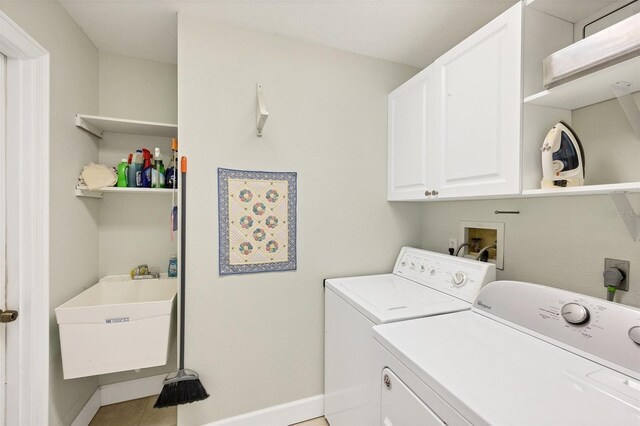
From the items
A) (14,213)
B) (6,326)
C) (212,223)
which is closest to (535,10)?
(212,223)

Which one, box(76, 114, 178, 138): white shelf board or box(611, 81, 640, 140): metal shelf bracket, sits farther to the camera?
box(76, 114, 178, 138): white shelf board

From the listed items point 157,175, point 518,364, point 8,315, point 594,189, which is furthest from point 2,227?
point 594,189

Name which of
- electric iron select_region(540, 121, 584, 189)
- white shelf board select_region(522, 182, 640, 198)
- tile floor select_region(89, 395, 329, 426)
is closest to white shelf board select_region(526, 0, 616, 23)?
electric iron select_region(540, 121, 584, 189)

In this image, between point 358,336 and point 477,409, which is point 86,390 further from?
point 477,409

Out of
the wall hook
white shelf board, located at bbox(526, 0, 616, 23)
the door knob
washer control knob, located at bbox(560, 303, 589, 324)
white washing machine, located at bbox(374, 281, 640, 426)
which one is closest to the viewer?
white washing machine, located at bbox(374, 281, 640, 426)

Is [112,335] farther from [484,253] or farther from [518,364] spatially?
[484,253]

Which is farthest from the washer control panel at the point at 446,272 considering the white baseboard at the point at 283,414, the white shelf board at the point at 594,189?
the white baseboard at the point at 283,414

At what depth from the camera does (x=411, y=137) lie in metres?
1.72

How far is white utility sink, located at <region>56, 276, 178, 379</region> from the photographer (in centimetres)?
137

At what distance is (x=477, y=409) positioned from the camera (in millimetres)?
673

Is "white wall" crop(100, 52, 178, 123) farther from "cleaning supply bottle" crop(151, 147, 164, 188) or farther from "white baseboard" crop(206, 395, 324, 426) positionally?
"white baseboard" crop(206, 395, 324, 426)

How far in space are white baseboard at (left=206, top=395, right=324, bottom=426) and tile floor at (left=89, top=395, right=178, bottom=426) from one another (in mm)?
450

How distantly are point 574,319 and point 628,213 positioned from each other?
1.47 ft

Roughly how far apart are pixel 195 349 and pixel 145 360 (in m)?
0.25
